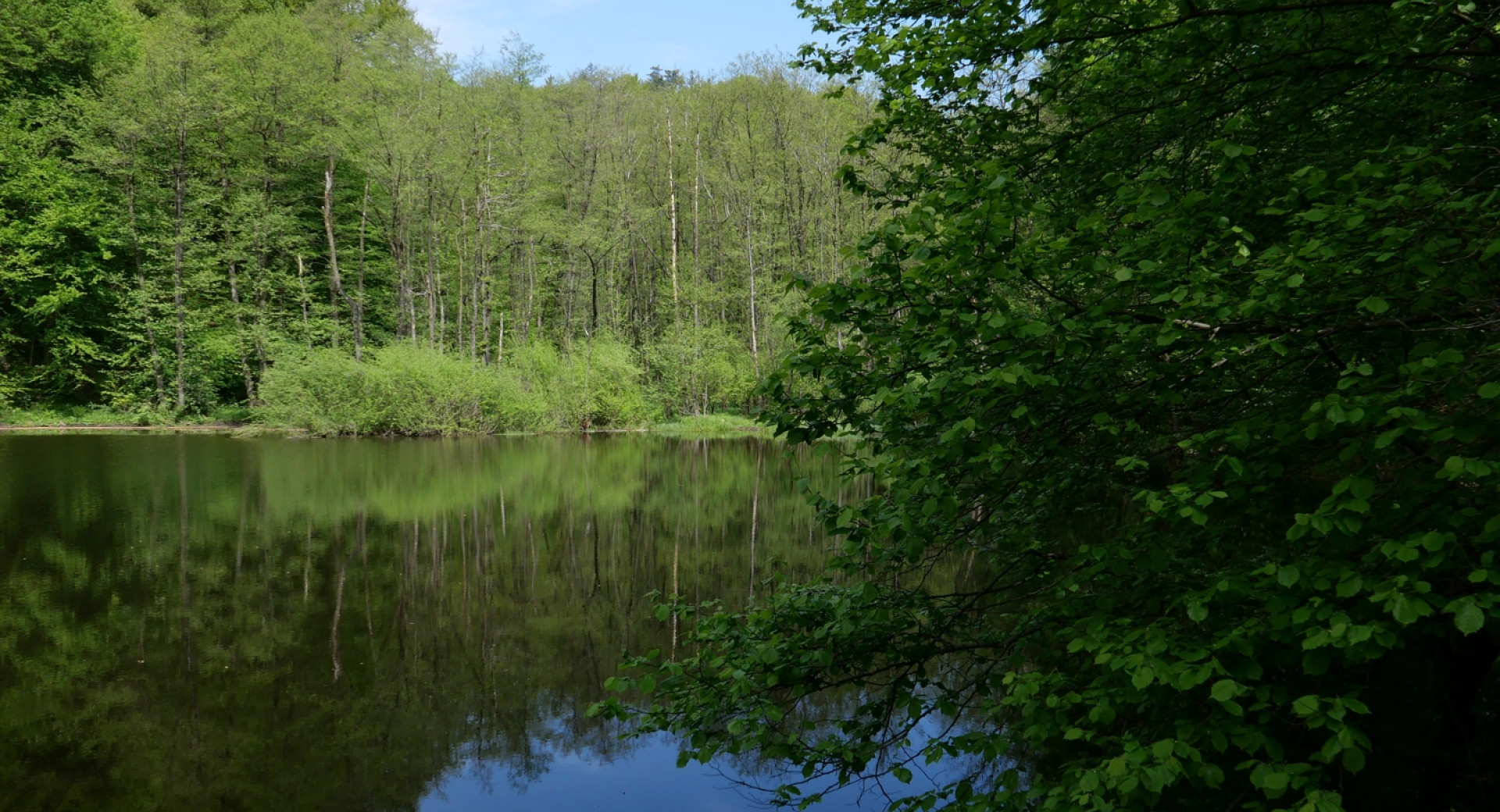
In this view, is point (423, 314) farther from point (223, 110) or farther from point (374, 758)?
point (374, 758)

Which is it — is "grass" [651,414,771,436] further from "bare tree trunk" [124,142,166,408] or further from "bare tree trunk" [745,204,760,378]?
"bare tree trunk" [124,142,166,408]

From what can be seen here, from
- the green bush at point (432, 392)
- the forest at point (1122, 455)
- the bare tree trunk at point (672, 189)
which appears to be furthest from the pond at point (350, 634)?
the bare tree trunk at point (672, 189)

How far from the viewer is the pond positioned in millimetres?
4977

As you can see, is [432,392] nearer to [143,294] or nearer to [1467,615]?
[143,294]

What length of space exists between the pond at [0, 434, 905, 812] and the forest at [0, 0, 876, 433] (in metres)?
15.5

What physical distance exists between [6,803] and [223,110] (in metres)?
33.3

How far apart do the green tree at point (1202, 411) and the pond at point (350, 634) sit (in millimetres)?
1104

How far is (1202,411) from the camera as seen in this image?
13.2 ft

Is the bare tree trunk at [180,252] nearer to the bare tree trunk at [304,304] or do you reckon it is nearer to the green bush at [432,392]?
the green bush at [432,392]

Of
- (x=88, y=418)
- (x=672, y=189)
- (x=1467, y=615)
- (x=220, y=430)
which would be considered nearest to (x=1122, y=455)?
(x=1467, y=615)

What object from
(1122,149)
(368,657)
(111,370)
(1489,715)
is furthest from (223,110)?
(1489,715)

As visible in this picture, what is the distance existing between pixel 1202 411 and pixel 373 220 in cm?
3880

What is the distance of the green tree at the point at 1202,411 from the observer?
8.36ft

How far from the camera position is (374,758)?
5.15 metres
